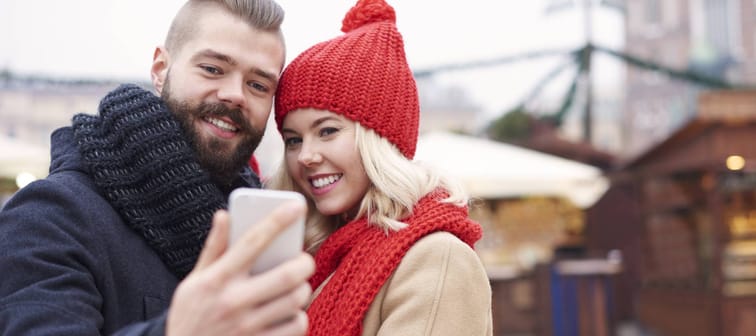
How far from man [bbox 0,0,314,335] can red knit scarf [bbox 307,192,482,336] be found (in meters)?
0.34

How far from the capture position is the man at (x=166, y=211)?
100cm

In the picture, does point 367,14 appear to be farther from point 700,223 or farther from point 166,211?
point 700,223

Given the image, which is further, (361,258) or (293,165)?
(293,165)

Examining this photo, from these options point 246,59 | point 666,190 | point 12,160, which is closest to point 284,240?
point 246,59

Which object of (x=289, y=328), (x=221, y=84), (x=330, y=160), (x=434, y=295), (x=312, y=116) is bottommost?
(x=434, y=295)

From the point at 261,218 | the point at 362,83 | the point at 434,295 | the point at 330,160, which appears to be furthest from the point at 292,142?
the point at 261,218

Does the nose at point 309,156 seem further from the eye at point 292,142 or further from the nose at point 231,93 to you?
the nose at point 231,93

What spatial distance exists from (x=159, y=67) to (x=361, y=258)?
745 mm

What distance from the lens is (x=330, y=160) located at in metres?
2.10

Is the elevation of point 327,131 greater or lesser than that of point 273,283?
greater

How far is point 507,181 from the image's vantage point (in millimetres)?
8594

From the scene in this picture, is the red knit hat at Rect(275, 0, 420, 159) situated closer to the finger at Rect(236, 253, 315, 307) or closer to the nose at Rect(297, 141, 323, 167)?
the nose at Rect(297, 141, 323, 167)

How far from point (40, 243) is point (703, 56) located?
3481cm

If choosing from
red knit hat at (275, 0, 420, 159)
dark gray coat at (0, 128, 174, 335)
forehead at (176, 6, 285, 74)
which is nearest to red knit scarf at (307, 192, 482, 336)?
red knit hat at (275, 0, 420, 159)
